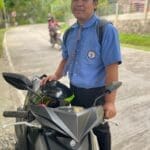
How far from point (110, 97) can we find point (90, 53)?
34 cm

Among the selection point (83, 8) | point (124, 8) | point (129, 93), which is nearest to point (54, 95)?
point (83, 8)

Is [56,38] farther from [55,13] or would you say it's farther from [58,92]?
[55,13]

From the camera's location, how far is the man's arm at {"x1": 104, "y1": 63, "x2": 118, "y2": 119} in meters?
2.35

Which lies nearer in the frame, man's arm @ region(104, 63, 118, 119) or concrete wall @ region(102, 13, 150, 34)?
man's arm @ region(104, 63, 118, 119)

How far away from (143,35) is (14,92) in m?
10.5

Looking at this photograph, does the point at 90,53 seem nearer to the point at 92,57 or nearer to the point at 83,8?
the point at 92,57

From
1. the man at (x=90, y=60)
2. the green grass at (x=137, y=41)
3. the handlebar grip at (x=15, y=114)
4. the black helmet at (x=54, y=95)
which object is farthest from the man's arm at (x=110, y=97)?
the green grass at (x=137, y=41)

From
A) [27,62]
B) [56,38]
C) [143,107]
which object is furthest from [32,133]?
[56,38]

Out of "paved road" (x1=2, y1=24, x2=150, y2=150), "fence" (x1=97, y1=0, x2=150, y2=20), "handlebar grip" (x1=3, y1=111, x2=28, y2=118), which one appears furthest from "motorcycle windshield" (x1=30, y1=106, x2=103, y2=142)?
"fence" (x1=97, y1=0, x2=150, y2=20)

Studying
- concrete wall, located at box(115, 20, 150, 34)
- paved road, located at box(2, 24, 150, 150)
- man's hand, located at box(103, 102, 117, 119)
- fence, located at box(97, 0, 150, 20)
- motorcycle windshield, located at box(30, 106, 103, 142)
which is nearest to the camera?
motorcycle windshield, located at box(30, 106, 103, 142)

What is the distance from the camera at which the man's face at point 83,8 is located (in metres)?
2.50

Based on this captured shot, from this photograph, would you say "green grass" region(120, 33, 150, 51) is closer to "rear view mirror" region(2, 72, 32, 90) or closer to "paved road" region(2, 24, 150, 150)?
"paved road" region(2, 24, 150, 150)

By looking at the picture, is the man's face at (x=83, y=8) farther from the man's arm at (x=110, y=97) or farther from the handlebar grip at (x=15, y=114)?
the handlebar grip at (x=15, y=114)

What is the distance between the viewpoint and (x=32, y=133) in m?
2.25
